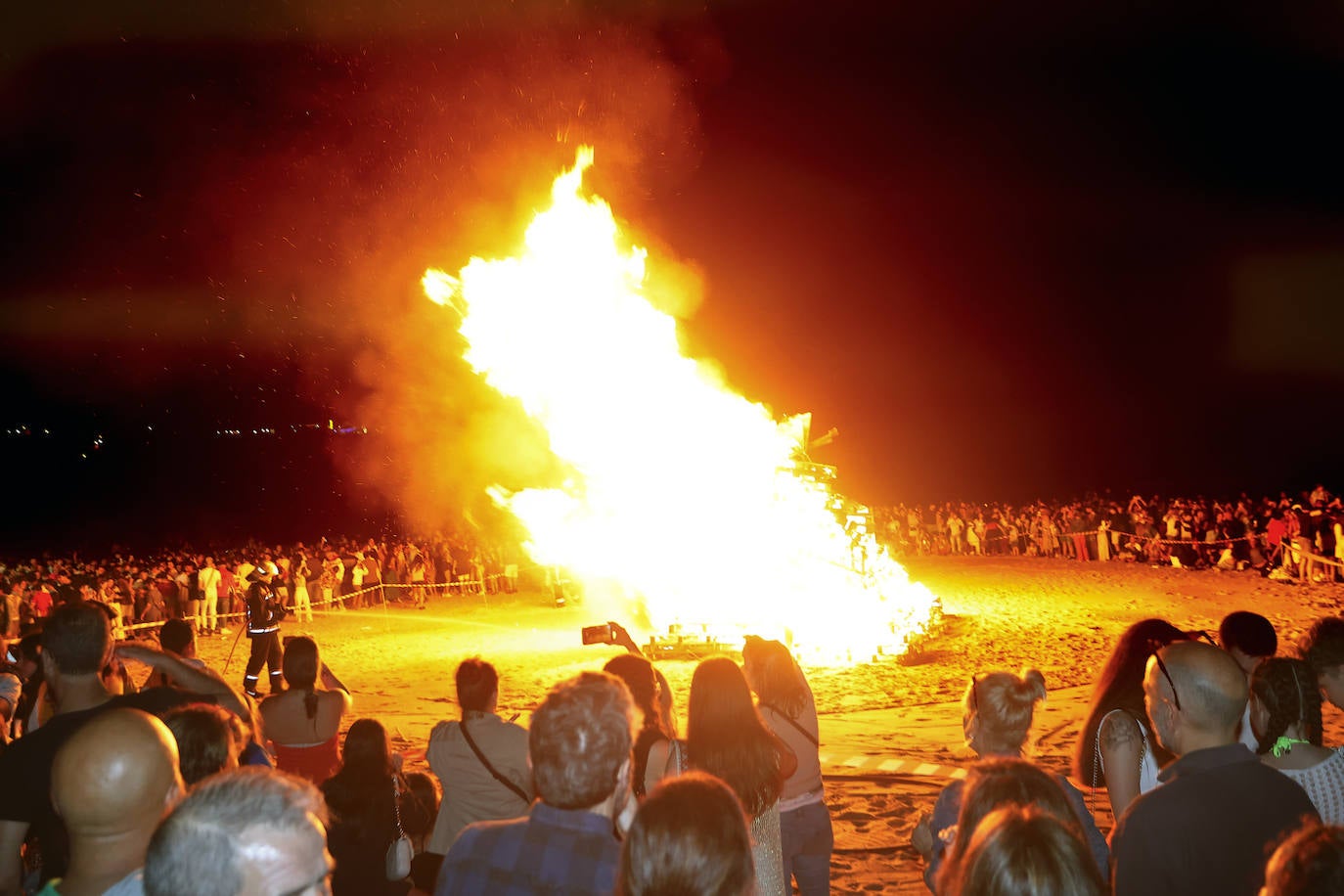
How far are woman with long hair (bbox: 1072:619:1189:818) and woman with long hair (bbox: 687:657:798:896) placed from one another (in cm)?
142

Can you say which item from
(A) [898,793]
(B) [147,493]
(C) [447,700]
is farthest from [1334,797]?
(B) [147,493]

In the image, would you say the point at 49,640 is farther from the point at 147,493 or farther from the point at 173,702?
the point at 147,493

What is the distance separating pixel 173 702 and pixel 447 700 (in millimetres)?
9426

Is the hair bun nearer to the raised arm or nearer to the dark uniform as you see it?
the raised arm

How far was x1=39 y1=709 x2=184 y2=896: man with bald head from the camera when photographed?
9.31 feet

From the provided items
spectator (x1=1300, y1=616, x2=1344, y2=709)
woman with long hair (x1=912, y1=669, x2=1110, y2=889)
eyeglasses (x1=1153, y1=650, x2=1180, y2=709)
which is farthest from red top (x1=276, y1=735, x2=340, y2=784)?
spectator (x1=1300, y1=616, x2=1344, y2=709)

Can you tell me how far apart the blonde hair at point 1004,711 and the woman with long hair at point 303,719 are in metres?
3.79

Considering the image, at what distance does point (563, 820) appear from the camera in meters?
2.92

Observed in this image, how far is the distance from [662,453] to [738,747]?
45.4ft

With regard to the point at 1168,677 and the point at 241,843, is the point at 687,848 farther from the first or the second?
the point at 1168,677

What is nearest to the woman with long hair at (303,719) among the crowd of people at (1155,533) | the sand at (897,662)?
the sand at (897,662)

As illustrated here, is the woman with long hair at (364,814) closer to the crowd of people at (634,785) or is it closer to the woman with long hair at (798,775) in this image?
the crowd of people at (634,785)

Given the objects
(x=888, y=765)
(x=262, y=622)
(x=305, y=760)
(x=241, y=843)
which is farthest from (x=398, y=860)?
(x=262, y=622)

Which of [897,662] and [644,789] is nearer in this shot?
[644,789]
